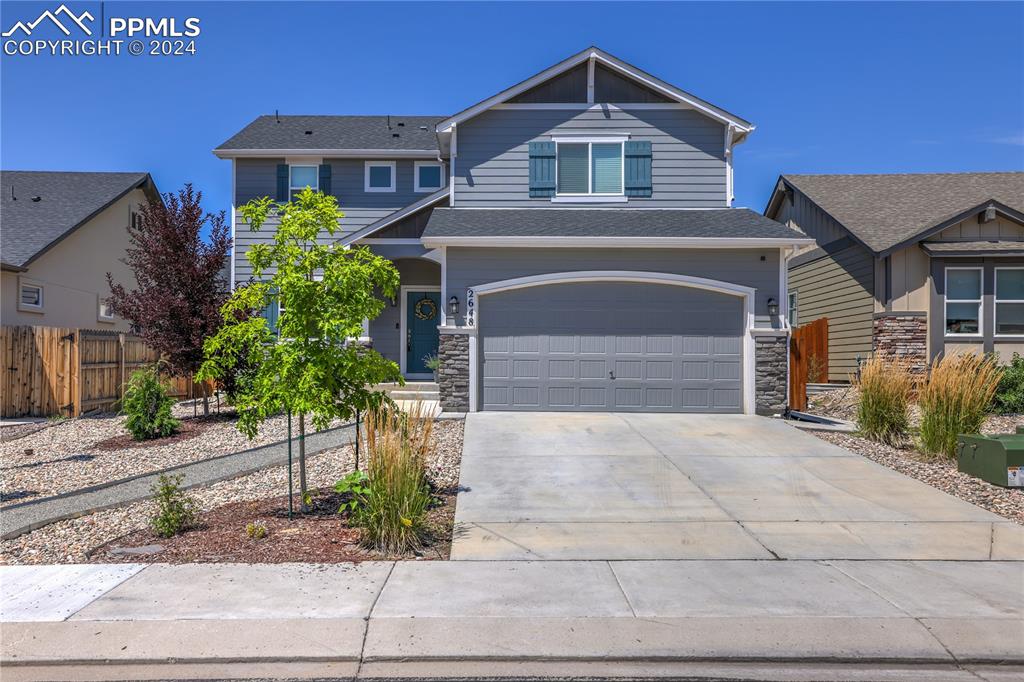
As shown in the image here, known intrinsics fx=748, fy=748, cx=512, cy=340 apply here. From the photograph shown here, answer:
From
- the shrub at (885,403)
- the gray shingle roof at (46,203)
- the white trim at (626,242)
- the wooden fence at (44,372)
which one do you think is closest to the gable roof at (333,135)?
the gray shingle roof at (46,203)

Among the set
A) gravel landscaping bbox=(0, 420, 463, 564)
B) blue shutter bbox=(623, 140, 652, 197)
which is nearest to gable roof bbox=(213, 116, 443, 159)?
blue shutter bbox=(623, 140, 652, 197)

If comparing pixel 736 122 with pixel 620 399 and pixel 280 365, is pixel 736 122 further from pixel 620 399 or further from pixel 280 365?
pixel 280 365

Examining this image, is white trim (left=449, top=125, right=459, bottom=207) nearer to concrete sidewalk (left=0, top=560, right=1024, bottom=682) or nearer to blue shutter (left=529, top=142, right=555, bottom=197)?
blue shutter (left=529, top=142, right=555, bottom=197)

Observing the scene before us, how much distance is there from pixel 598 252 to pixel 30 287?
13707 mm

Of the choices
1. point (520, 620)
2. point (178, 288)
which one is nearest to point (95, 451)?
point (178, 288)

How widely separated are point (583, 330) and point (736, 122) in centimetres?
549

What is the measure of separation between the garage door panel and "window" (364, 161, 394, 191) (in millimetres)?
7826

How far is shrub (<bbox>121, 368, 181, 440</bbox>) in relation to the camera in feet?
39.7

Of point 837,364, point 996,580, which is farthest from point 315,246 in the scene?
point 837,364

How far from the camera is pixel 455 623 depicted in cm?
481

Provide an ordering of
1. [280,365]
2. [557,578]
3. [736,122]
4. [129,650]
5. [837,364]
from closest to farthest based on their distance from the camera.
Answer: [129,650] < [557,578] < [280,365] < [736,122] < [837,364]

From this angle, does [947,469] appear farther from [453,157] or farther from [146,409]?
[146,409]

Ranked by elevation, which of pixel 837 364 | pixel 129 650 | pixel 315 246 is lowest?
pixel 129 650

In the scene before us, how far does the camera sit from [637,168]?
15.4m
